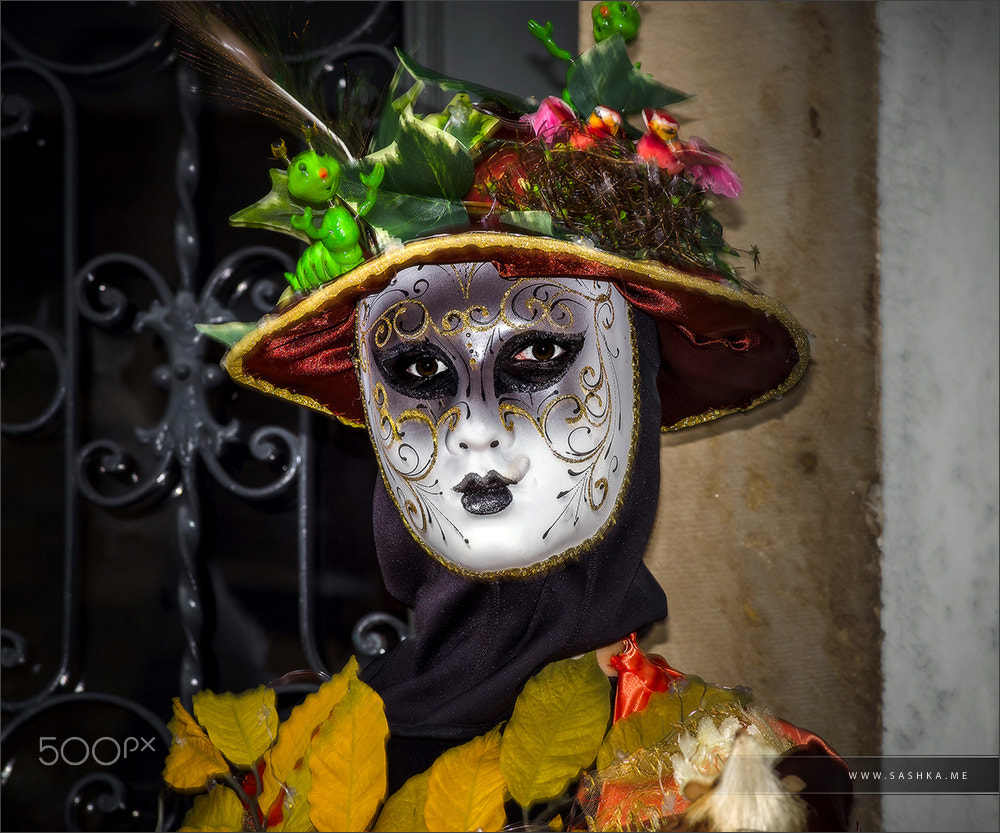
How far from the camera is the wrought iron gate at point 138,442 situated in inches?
72.6

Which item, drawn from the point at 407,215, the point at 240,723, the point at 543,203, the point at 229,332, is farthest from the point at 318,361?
the point at 240,723

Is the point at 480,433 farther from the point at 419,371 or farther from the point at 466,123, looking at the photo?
the point at 466,123

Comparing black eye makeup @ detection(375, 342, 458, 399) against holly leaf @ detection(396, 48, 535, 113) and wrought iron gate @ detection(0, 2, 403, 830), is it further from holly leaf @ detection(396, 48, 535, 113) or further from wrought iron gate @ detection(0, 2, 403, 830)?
wrought iron gate @ detection(0, 2, 403, 830)

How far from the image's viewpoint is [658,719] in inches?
40.8

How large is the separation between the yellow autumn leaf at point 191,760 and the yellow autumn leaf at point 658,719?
43 centimetres

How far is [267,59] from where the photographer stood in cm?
116

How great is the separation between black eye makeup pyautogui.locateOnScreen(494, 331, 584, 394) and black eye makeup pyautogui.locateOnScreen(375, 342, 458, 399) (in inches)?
2.6

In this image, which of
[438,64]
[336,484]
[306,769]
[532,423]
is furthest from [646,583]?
[438,64]

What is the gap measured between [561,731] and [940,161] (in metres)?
1.25

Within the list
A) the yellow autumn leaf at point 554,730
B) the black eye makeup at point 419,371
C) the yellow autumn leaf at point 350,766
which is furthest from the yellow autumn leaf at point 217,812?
the black eye makeup at point 419,371

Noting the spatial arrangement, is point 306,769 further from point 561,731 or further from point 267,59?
point 267,59

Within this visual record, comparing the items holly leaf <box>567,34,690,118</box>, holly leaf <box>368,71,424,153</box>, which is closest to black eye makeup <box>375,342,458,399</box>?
holly leaf <box>368,71,424,153</box>

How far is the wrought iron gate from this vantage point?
6.05ft

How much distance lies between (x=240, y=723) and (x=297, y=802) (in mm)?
147
